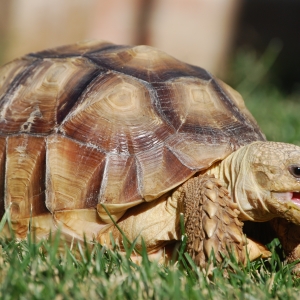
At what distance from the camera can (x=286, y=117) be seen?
15.9ft

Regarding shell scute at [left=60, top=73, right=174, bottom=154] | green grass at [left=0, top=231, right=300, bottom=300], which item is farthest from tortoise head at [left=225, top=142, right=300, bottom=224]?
shell scute at [left=60, top=73, right=174, bottom=154]

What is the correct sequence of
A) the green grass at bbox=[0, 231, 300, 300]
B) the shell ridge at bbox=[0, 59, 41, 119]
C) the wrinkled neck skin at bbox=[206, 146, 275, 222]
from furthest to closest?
the shell ridge at bbox=[0, 59, 41, 119]
the wrinkled neck skin at bbox=[206, 146, 275, 222]
the green grass at bbox=[0, 231, 300, 300]

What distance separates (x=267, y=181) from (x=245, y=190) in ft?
0.40

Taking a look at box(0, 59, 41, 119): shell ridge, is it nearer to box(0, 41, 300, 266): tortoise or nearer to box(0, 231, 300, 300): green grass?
box(0, 41, 300, 266): tortoise

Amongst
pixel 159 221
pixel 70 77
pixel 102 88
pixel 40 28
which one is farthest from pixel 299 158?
pixel 40 28

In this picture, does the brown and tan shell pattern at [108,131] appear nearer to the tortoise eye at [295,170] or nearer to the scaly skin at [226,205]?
the scaly skin at [226,205]

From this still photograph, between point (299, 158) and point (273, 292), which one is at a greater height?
point (299, 158)

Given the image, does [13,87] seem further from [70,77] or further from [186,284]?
[186,284]

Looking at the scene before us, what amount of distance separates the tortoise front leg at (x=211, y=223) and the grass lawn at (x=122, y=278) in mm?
68

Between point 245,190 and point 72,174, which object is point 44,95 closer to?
point 72,174

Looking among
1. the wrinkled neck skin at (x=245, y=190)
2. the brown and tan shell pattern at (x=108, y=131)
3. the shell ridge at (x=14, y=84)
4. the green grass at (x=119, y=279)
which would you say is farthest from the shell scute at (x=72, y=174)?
the wrinkled neck skin at (x=245, y=190)

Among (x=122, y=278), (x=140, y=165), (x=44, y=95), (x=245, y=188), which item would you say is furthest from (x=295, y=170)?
(x=44, y=95)

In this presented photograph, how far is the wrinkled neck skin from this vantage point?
252 centimetres

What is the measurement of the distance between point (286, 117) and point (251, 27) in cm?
302
